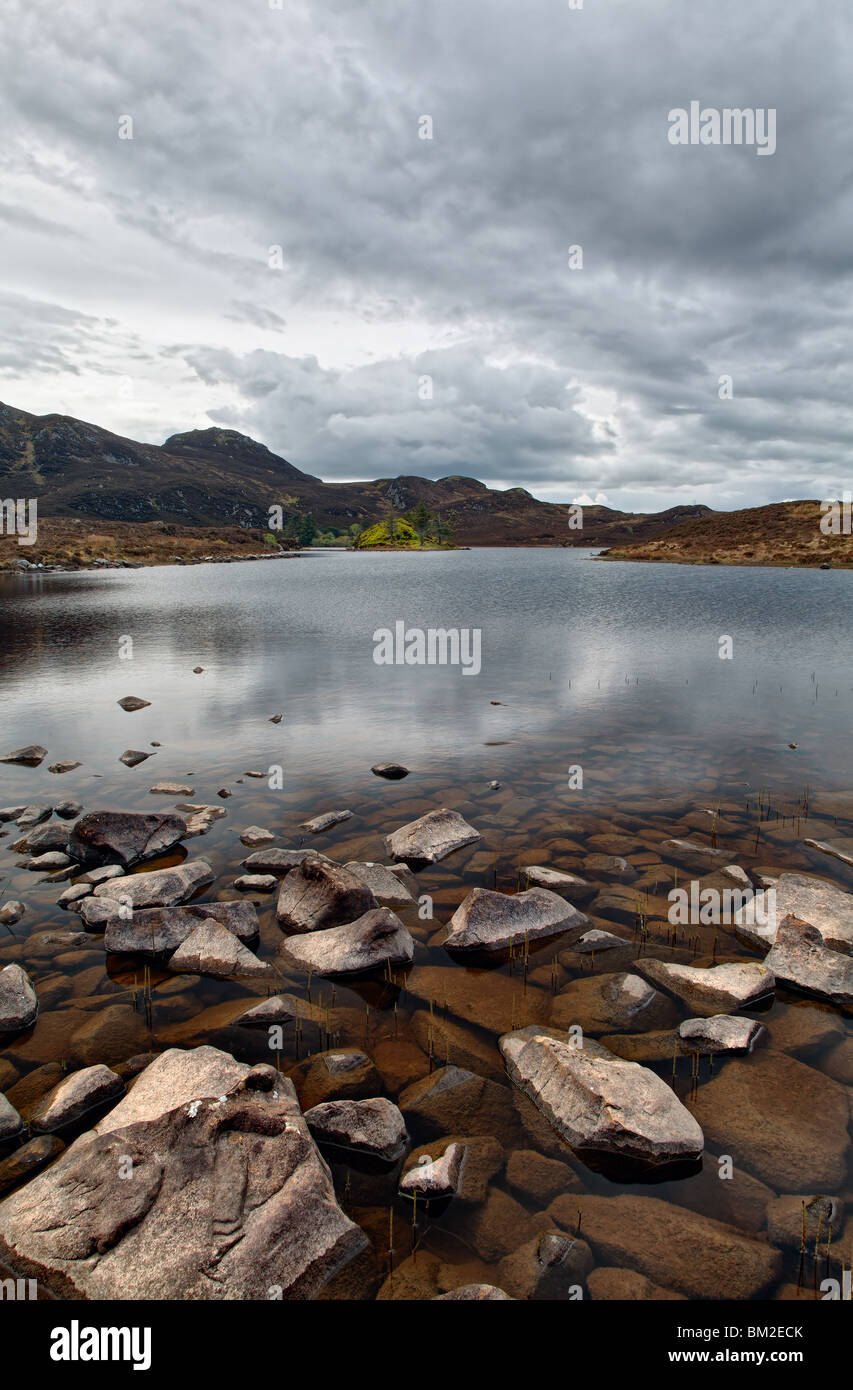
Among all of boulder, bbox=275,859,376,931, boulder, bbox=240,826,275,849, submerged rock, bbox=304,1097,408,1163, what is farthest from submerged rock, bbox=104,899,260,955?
submerged rock, bbox=304,1097,408,1163

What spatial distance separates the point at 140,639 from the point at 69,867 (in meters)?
41.4

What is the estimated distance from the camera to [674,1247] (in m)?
A: 7.07

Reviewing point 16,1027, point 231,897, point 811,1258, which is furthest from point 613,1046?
point 16,1027

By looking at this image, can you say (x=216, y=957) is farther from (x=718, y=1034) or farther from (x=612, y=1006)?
(x=718, y=1034)

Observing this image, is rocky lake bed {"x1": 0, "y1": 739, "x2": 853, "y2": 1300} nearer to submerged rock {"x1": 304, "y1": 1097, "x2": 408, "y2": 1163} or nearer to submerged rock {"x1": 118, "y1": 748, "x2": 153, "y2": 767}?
submerged rock {"x1": 304, "y1": 1097, "x2": 408, "y2": 1163}

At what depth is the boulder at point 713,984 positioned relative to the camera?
1088cm

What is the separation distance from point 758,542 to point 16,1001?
171 meters

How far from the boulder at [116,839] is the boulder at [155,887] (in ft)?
4.38

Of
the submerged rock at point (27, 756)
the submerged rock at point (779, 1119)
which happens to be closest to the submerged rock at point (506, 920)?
the submerged rock at point (779, 1119)

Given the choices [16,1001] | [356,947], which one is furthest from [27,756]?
[356,947]

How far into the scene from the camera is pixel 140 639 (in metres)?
53.5
